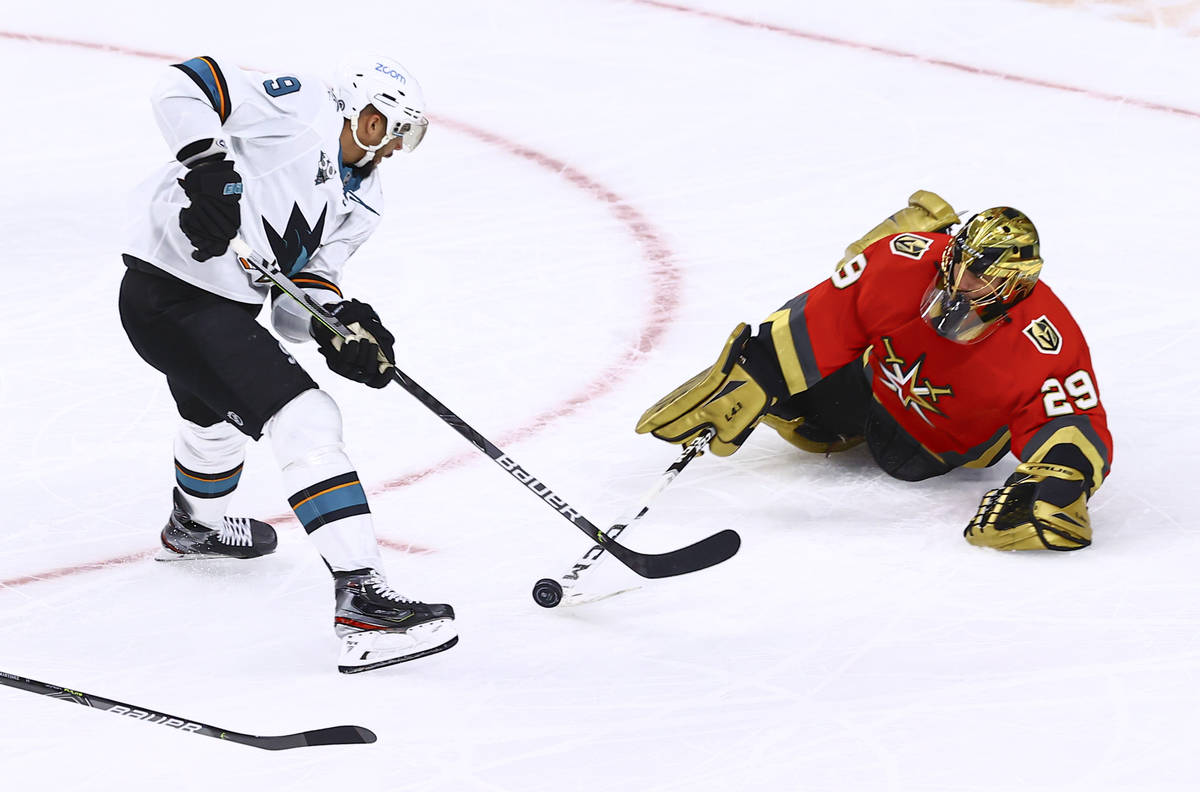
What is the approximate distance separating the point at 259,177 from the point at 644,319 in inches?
67.9

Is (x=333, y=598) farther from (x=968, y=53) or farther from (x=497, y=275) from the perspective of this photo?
(x=968, y=53)

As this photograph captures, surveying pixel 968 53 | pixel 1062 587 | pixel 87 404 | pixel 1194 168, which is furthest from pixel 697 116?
pixel 1062 587

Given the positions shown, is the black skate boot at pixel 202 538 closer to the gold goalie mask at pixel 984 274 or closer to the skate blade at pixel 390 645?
the skate blade at pixel 390 645

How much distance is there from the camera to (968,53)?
250 inches

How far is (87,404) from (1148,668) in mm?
2610

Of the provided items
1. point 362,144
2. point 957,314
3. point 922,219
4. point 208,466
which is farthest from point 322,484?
point 922,219

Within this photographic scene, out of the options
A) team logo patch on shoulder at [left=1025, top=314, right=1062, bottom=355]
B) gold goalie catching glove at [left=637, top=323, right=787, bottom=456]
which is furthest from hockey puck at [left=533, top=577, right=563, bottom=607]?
team logo patch on shoulder at [left=1025, top=314, right=1062, bottom=355]

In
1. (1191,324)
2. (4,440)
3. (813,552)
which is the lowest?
(4,440)

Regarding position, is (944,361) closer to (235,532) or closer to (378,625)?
(378,625)

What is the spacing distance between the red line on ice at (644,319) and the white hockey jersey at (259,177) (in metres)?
0.74

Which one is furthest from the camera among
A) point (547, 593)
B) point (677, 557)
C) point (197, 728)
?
point (677, 557)

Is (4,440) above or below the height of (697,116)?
below

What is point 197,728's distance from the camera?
248 cm

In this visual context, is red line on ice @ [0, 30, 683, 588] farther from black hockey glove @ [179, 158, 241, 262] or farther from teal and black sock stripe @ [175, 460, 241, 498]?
black hockey glove @ [179, 158, 241, 262]
